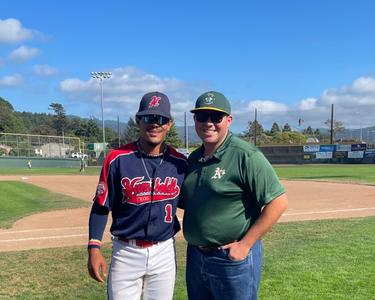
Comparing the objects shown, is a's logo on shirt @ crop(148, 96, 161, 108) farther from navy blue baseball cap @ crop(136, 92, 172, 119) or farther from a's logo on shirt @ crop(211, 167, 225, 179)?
a's logo on shirt @ crop(211, 167, 225, 179)

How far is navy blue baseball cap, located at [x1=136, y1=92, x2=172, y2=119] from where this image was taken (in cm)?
307

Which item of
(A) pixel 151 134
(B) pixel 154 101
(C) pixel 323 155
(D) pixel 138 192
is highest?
(B) pixel 154 101

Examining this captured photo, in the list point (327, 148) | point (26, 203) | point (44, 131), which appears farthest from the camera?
point (44, 131)

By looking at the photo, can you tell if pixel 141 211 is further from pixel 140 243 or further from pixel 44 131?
pixel 44 131

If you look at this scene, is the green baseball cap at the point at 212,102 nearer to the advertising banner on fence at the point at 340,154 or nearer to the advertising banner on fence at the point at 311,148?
the advertising banner on fence at the point at 340,154

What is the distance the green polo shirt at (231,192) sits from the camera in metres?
2.71

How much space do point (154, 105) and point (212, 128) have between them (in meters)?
0.44

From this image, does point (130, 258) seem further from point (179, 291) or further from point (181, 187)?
point (179, 291)

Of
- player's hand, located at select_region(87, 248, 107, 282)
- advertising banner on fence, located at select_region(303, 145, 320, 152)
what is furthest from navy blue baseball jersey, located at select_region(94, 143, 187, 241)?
advertising banner on fence, located at select_region(303, 145, 320, 152)

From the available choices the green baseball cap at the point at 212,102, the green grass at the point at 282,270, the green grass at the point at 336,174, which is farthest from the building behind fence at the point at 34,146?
the green baseball cap at the point at 212,102

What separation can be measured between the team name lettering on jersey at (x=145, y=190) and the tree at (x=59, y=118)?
13298cm

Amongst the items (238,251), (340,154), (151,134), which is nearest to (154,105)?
(151,134)

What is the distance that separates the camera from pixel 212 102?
9.48 ft

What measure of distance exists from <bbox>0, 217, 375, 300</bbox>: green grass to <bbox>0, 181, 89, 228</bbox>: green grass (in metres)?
4.48
